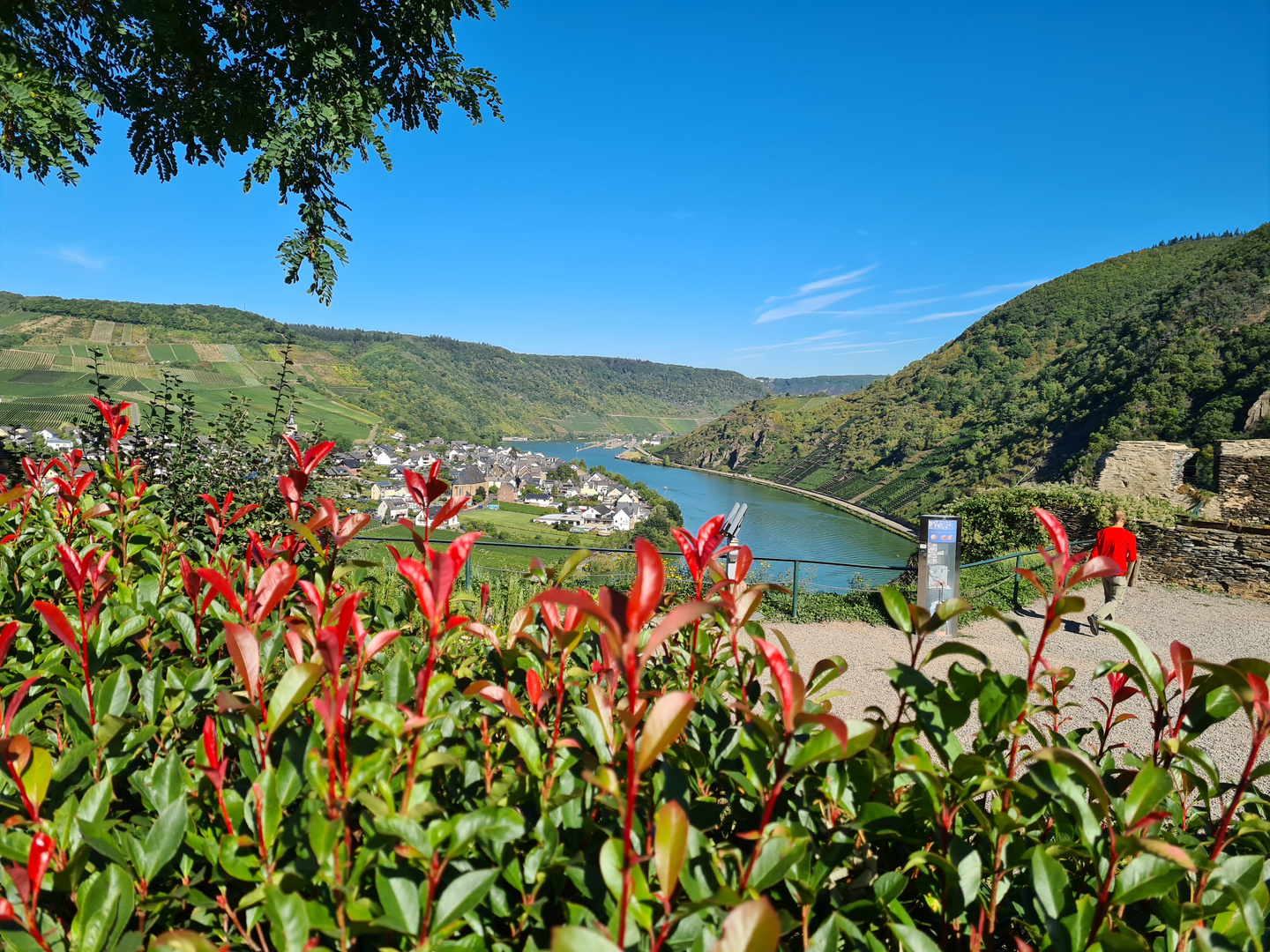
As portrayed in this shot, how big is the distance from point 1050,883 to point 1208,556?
491 inches

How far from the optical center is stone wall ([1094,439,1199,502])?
1354cm

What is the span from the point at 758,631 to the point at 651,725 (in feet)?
2.24

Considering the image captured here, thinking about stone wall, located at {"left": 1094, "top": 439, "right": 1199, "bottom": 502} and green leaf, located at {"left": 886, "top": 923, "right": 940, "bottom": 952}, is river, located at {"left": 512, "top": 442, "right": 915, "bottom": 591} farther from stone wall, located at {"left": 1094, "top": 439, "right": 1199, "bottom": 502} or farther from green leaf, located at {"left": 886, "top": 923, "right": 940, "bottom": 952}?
green leaf, located at {"left": 886, "top": 923, "right": 940, "bottom": 952}

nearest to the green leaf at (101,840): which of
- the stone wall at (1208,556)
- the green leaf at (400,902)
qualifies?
the green leaf at (400,902)

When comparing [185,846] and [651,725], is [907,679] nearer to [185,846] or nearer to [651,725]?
[651,725]

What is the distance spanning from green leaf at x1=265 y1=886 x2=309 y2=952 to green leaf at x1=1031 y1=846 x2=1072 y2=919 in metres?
0.94

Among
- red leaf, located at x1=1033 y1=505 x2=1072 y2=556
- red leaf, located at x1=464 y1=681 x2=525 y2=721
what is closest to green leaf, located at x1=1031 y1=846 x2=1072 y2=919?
red leaf, located at x1=1033 y1=505 x2=1072 y2=556

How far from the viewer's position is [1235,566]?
9.47 metres

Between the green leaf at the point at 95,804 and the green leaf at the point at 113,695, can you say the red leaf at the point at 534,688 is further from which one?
the green leaf at the point at 113,695

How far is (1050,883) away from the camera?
2.67 ft

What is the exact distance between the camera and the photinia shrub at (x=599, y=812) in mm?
726

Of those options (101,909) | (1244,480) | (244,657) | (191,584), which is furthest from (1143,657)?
(1244,480)

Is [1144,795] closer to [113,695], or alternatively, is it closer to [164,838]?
[164,838]

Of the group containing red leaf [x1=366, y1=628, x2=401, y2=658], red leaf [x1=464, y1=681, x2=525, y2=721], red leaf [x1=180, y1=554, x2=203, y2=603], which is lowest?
red leaf [x1=464, y1=681, x2=525, y2=721]
